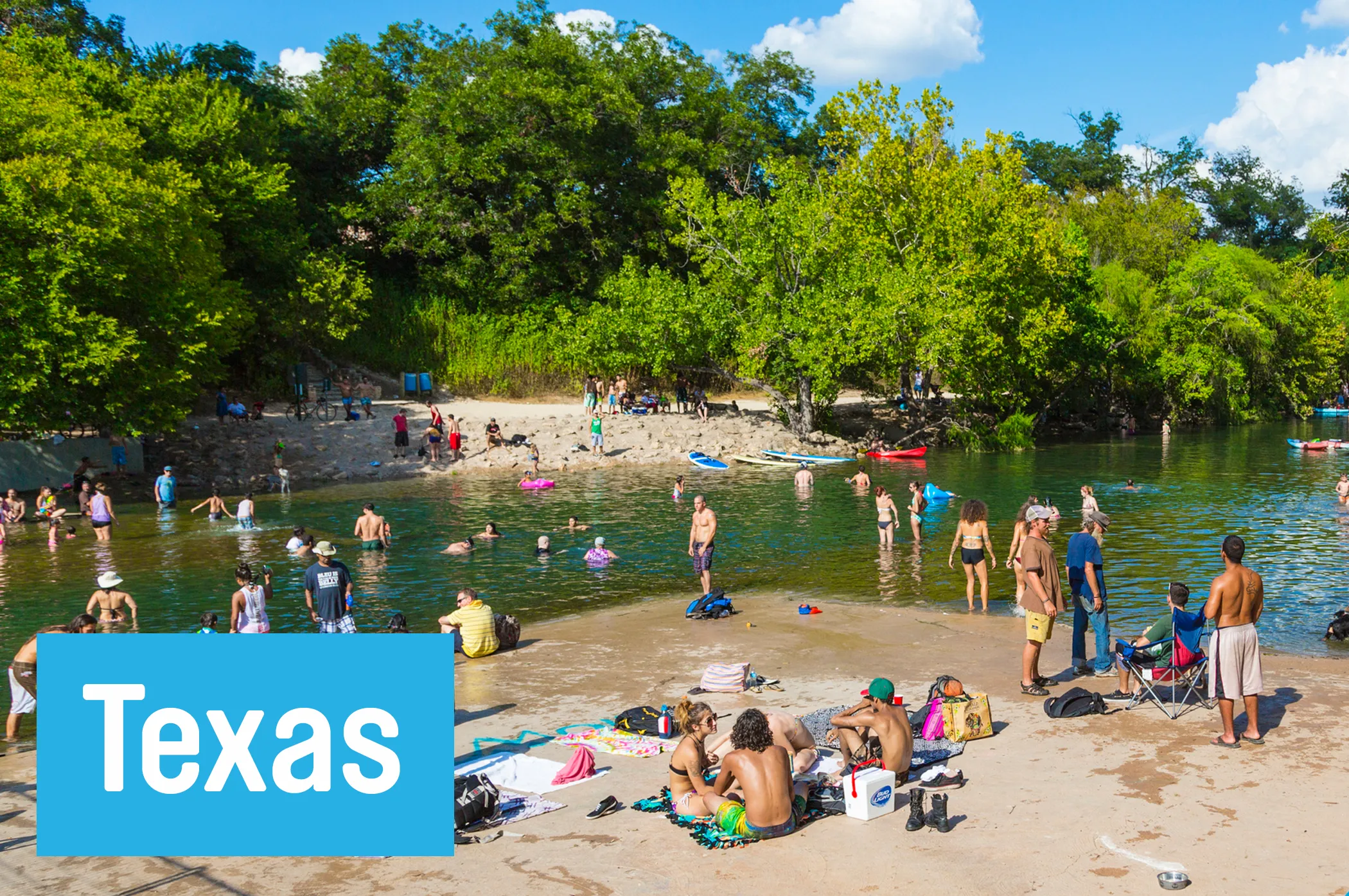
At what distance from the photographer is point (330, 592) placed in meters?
15.4

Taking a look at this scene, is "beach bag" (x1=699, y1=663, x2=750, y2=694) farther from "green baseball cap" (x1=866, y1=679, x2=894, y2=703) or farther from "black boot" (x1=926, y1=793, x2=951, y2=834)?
"black boot" (x1=926, y1=793, x2=951, y2=834)

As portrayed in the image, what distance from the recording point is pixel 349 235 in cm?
6206

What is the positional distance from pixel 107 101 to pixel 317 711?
147 feet

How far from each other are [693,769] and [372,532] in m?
18.7

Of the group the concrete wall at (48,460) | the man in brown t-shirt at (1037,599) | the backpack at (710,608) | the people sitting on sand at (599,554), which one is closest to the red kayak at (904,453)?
the people sitting on sand at (599,554)

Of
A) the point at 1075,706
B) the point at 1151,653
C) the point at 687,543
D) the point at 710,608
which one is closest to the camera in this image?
the point at 1075,706

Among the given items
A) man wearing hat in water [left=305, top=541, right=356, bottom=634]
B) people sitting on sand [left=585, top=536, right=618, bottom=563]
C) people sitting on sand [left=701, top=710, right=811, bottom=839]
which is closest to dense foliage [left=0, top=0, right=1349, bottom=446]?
people sitting on sand [left=585, top=536, right=618, bottom=563]

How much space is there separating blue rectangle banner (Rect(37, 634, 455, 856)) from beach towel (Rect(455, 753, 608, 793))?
8.75ft

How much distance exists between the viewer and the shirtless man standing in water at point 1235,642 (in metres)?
10.5

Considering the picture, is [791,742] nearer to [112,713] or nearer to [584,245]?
[112,713]

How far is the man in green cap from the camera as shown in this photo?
395 inches

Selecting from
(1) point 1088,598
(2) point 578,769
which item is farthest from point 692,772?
(1) point 1088,598

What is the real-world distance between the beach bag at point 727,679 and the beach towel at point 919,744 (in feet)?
4.90

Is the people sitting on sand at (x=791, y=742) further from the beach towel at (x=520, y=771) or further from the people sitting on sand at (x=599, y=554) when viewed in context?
the people sitting on sand at (x=599, y=554)
